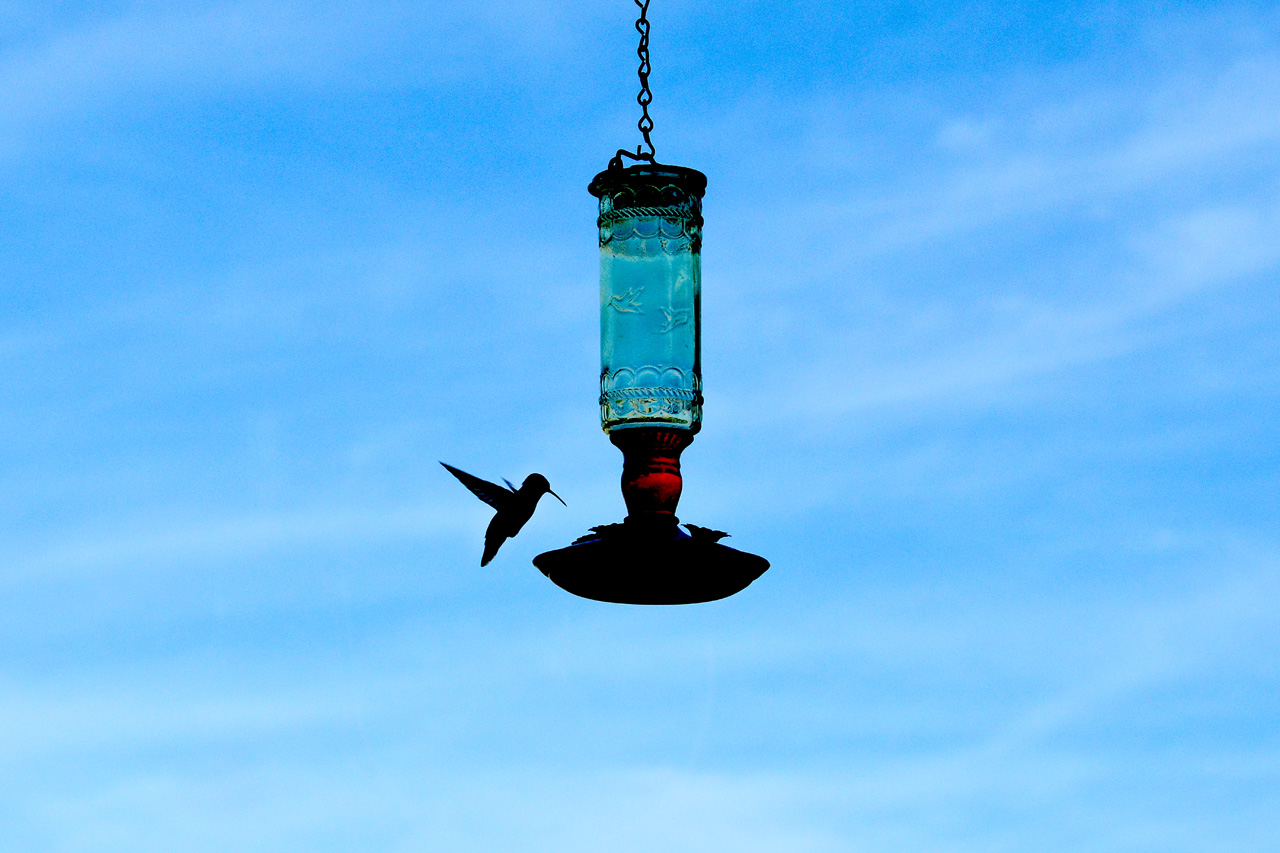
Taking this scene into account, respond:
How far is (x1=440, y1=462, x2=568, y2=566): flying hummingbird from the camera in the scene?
26.4 feet

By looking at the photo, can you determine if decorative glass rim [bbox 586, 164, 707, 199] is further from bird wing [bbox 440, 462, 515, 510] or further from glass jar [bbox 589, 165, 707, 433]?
bird wing [bbox 440, 462, 515, 510]

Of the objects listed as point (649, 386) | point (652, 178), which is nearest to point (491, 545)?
point (649, 386)

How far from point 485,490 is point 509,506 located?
16 centimetres

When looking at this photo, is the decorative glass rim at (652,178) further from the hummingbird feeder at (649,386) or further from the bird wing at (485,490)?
the bird wing at (485,490)

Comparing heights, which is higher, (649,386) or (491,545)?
(649,386)

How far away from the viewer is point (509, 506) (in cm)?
807

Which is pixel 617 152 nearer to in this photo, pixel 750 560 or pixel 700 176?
pixel 700 176

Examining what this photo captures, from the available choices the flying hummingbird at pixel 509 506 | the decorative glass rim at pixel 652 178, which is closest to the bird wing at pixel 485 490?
the flying hummingbird at pixel 509 506

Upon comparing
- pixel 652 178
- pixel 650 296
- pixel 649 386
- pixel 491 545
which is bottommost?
pixel 491 545

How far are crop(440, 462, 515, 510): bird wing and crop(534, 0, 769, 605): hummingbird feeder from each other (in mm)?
379

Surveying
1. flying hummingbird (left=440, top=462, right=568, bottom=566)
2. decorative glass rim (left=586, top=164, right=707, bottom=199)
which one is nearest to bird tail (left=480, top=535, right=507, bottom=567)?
flying hummingbird (left=440, top=462, right=568, bottom=566)

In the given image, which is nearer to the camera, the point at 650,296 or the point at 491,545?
the point at 491,545

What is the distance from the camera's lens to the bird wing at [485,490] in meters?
8.11

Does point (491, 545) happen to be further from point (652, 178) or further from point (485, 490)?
point (652, 178)
